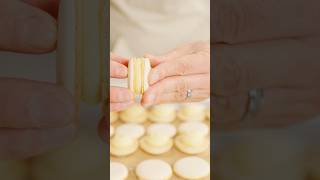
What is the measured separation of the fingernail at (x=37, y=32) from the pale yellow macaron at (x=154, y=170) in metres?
0.23

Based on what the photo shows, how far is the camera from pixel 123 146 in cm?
52

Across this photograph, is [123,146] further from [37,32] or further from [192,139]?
[37,32]

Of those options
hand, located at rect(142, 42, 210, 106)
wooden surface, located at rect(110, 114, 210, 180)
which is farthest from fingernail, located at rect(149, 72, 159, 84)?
wooden surface, located at rect(110, 114, 210, 180)

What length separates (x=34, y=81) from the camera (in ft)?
1.70

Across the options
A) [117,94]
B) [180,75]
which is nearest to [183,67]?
[180,75]

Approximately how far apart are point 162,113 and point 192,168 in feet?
0.33

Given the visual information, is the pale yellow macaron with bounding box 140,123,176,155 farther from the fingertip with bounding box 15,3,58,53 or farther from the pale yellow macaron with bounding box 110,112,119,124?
the fingertip with bounding box 15,3,58,53

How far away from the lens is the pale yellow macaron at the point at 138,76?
0.53 m
